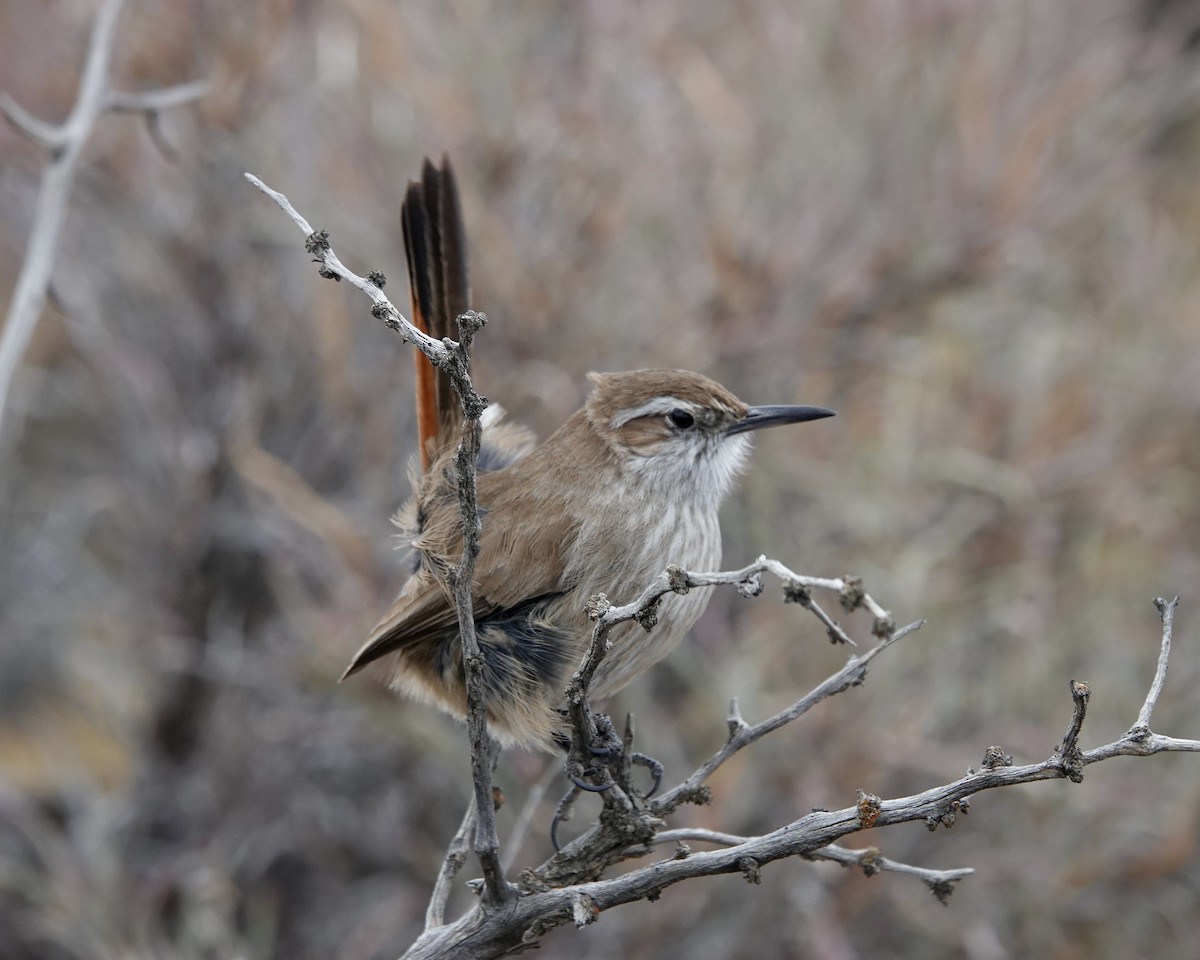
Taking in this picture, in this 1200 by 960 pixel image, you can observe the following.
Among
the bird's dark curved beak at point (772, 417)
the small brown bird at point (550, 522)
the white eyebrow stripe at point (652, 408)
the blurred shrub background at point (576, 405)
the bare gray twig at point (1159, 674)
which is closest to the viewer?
the bare gray twig at point (1159, 674)

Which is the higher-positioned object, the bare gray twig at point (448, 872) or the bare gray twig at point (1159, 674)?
the bare gray twig at point (448, 872)

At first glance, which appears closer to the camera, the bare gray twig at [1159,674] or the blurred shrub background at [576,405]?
the bare gray twig at [1159,674]

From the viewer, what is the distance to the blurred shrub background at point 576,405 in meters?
4.30

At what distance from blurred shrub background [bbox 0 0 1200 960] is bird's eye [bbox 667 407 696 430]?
5.03 feet

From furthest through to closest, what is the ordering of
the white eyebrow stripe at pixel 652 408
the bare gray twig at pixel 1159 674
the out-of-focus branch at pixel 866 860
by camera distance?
the white eyebrow stripe at pixel 652 408
the out-of-focus branch at pixel 866 860
the bare gray twig at pixel 1159 674

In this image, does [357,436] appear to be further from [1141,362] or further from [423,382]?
[1141,362]

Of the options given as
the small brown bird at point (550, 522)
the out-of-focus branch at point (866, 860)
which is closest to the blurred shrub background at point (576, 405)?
the small brown bird at point (550, 522)

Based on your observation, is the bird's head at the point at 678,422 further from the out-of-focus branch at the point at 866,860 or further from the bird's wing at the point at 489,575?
the out-of-focus branch at the point at 866,860

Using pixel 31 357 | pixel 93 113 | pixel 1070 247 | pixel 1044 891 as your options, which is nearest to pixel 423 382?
pixel 93 113

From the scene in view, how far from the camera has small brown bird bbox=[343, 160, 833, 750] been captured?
253 cm

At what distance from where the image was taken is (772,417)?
2.91 metres

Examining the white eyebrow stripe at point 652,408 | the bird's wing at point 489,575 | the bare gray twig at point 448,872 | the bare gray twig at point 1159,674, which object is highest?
the white eyebrow stripe at point 652,408

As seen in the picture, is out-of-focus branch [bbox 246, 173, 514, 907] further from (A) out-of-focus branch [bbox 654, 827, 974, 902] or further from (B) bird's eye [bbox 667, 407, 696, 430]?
(B) bird's eye [bbox 667, 407, 696, 430]

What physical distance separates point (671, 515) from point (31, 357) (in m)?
3.72
